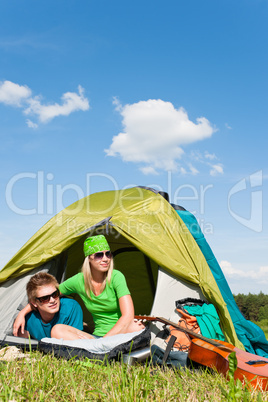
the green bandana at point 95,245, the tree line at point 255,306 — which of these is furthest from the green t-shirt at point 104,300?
the tree line at point 255,306

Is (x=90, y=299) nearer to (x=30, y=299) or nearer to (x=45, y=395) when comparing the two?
(x=30, y=299)

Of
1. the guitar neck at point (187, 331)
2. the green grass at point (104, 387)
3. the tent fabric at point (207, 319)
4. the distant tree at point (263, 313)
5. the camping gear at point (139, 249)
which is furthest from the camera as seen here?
the distant tree at point (263, 313)

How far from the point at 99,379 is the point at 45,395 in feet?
1.57

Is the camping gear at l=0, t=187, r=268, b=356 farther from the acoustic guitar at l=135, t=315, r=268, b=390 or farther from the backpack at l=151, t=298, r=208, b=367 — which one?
the acoustic guitar at l=135, t=315, r=268, b=390

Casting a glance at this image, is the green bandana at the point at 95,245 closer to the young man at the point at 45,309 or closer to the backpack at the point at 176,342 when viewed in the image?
the young man at the point at 45,309

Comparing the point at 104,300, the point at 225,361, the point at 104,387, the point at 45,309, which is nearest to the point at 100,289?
the point at 104,300

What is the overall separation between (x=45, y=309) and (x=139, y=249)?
1224 millimetres

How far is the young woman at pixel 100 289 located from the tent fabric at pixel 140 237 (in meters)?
0.63

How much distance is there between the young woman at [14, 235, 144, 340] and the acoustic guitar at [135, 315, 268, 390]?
1.89ft

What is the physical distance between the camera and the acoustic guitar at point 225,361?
2.58 metres

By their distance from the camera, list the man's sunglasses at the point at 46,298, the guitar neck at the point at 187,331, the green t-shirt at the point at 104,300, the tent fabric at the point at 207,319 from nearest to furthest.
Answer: the guitar neck at the point at 187,331
the man's sunglasses at the point at 46,298
the green t-shirt at the point at 104,300
the tent fabric at the point at 207,319

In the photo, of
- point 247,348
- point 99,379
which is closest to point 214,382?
point 99,379

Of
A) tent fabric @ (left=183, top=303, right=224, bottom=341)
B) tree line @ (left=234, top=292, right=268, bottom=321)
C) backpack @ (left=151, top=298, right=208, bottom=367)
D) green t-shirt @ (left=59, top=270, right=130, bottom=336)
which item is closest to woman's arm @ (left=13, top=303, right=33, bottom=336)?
green t-shirt @ (left=59, top=270, right=130, bottom=336)

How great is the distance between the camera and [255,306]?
1703 cm
